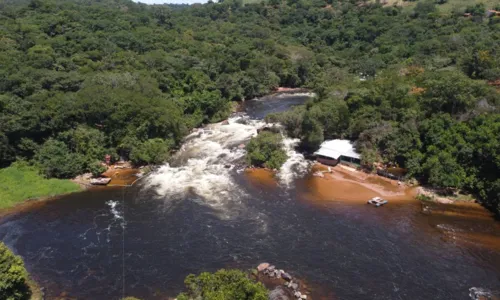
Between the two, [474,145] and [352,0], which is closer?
[474,145]

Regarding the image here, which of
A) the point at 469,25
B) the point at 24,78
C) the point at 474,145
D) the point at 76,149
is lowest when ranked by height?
the point at 76,149

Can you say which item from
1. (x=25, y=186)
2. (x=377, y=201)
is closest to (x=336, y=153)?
(x=377, y=201)

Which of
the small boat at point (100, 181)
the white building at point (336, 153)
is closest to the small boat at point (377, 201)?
the white building at point (336, 153)

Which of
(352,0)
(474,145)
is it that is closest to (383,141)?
(474,145)

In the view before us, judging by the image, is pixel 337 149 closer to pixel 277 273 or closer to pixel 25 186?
pixel 277 273

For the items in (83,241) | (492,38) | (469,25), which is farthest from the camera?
(469,25)

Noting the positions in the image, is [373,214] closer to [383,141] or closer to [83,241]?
[383,141]

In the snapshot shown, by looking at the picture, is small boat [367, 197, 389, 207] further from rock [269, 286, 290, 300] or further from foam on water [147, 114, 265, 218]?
rock [269, 286, 290, 300]
